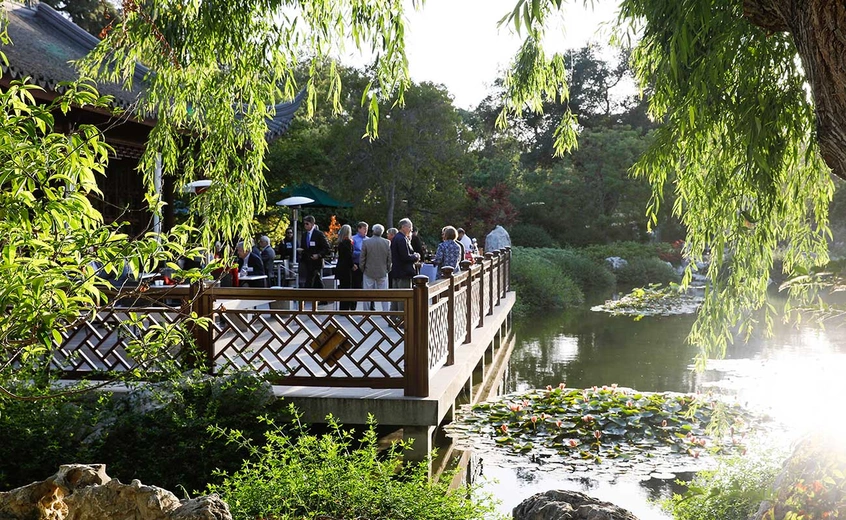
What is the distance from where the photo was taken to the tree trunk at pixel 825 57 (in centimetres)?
274

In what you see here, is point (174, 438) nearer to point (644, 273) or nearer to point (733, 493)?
point (733, 493)

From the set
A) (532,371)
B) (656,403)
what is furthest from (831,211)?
(656,403)

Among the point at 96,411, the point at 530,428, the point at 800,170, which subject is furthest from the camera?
the point at 530,428

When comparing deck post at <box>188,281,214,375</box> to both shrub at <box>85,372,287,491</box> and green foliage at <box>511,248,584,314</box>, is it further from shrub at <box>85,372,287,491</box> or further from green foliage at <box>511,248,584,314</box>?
green foliage at <box>511,248,584,314</box>

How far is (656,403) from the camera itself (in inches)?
361

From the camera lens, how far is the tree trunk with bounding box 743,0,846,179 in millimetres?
2738

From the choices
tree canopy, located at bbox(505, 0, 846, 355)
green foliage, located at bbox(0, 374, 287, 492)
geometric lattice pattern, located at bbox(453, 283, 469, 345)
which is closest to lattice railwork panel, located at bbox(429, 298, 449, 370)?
geometric lattice pattern, located at bbox(453, 283, 469, 345)

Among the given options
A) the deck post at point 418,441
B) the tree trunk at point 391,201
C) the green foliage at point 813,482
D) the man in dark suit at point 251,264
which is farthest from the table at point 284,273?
the green foliage at point 813,482

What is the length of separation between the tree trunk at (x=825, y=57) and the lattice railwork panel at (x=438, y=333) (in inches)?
188

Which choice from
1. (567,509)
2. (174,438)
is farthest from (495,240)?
(567,509)

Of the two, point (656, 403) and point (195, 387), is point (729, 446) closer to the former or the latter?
point (656, 403)

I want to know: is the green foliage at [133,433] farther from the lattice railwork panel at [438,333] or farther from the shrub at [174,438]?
the lattice railwork panel at [438,333]

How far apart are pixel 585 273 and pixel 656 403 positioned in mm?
20730

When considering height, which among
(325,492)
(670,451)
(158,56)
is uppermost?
(158,56)
